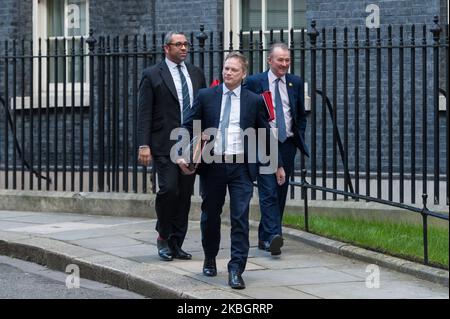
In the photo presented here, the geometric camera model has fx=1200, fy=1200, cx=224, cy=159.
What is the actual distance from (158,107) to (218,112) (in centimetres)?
111

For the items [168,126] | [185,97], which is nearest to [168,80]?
[185,97]

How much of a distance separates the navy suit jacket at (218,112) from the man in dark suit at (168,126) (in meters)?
0.81

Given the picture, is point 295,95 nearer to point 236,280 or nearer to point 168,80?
point 168,80

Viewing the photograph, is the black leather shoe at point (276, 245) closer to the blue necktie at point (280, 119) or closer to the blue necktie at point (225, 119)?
the blue necktie at point (280, 119)

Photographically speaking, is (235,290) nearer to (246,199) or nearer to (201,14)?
(246,199)

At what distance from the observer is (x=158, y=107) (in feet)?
32.3

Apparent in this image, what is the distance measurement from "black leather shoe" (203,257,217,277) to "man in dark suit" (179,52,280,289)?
0.22 ft

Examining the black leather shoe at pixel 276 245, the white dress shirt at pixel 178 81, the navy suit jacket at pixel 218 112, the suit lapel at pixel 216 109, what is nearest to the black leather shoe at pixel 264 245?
the black leather shoe at pixel 276 245

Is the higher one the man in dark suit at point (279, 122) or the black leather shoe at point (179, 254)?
the man in dark suit at point (279, 122)

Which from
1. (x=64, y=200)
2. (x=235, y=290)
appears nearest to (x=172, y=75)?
(x=235, y=290)

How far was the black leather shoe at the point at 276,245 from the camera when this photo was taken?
9.95m

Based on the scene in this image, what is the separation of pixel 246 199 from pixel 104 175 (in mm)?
5149

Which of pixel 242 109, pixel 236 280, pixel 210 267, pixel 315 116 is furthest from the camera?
pixel 315 116

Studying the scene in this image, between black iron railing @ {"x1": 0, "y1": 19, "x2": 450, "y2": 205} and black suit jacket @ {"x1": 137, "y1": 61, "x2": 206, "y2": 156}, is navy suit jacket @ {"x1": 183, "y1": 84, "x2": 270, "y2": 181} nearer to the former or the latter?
black suit jacket @ {"x1": 137, "y1": 61, "x2": 206, "y2": 156}
